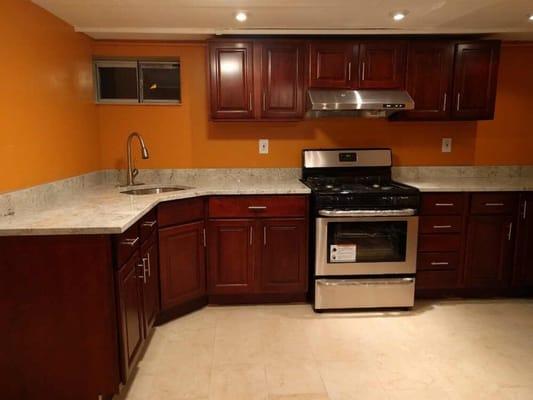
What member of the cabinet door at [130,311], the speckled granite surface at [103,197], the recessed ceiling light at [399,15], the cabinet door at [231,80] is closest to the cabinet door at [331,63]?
the recessed ceiling light at [399,15]

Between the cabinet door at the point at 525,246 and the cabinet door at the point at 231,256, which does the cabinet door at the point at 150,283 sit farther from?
the cabinet door at the point at 525,246

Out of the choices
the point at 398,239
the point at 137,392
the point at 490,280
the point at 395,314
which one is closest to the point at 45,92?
the point at 137,392

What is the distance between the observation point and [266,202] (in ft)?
9.47

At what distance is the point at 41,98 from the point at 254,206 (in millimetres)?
1538

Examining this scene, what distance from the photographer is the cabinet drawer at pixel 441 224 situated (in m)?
2.98

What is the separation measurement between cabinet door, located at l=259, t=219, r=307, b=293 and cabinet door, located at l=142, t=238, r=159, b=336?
0.80 metres

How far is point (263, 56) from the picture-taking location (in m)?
3.03

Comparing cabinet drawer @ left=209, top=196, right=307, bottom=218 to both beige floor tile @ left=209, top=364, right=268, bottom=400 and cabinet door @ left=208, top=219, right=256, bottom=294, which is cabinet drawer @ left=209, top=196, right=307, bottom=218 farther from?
beige floor tile @ left=209, top=364, right=268, bottom=400

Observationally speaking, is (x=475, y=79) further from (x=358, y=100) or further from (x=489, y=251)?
(x=489, y=251)

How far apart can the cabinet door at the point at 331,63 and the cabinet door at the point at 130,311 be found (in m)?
1.95

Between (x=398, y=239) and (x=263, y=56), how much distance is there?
5.79 feet

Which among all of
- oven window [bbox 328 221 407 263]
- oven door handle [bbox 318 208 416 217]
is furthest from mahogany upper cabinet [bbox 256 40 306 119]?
oven window [bbox 328 221 407 263]

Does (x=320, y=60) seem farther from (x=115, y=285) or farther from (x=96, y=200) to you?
(x=115, y=285)

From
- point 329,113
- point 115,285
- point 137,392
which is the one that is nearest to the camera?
point 115,285
